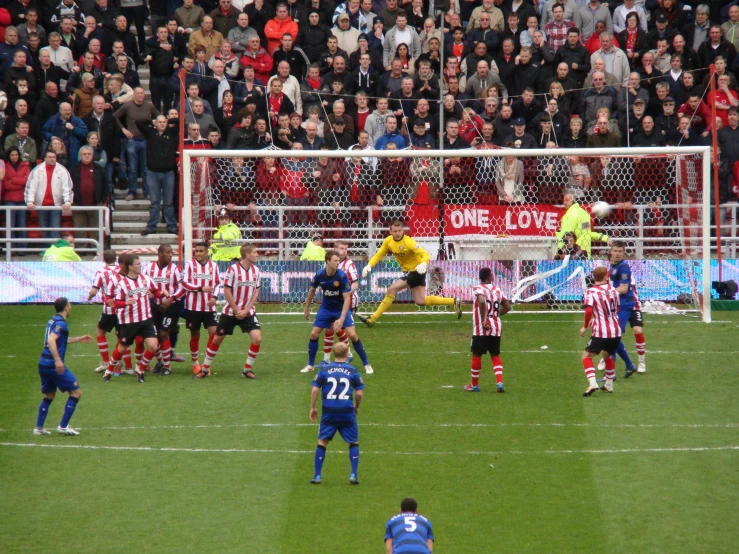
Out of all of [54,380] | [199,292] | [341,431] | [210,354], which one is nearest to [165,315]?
[199,292]

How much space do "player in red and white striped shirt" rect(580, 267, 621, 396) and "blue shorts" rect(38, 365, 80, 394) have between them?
671cm

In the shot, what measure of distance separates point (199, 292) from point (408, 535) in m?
8.96

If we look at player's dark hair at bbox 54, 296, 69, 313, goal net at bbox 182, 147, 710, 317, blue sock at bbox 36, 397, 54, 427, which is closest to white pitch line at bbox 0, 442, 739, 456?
blue sock at bbox 36, 397, 54, 427

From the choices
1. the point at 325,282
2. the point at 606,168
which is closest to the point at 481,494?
the point at 325,282

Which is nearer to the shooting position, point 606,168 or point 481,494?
point 481,494

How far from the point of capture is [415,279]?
1936 centimetres

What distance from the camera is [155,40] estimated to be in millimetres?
24828

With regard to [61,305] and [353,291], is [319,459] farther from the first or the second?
[353,291]

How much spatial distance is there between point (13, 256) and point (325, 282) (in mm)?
10898

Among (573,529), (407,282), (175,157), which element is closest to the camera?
(573,529)

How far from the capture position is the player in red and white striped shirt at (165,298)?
639 inches

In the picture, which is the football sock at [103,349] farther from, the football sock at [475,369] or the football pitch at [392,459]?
the football sock at [475,369]

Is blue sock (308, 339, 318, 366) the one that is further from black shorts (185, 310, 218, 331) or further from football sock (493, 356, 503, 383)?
football sock (493, 356, 503, 383)

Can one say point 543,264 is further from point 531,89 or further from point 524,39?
point 524,39
